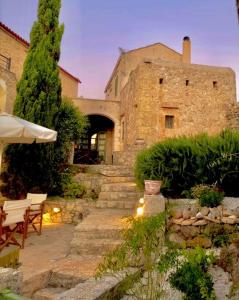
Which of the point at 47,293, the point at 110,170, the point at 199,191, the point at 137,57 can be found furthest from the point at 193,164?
the point at 137,57

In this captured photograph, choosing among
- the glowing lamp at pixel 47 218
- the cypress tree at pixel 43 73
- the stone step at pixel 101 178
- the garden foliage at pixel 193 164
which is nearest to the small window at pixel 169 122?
the stone step at pixel 101 178

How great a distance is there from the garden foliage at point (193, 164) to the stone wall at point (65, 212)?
214 centimetres

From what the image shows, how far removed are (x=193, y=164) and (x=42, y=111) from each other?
15.3 ft

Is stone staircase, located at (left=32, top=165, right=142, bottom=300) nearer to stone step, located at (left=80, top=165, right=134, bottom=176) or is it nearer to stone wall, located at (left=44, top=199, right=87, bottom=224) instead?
stone wall, located at (left=44, top=199, right=87, bottom=224)

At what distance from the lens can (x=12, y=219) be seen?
4230 mm

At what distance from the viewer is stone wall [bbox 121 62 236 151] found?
15336mm

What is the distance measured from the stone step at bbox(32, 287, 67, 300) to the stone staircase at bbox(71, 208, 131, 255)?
0.91 meters

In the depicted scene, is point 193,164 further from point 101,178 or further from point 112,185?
point 101,178

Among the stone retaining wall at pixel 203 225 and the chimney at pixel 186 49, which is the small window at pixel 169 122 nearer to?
the chimney at pixel 186 49

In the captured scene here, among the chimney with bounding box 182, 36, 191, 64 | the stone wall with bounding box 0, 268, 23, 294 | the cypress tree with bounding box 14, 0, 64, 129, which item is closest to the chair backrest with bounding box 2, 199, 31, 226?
the stone wall with bounding box 0, 268, 23, 294

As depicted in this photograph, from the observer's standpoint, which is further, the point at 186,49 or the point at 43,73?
the point at 186,49

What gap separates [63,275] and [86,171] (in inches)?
250

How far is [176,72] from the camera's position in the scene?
15883mm

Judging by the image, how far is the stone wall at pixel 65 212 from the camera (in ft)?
22.0
